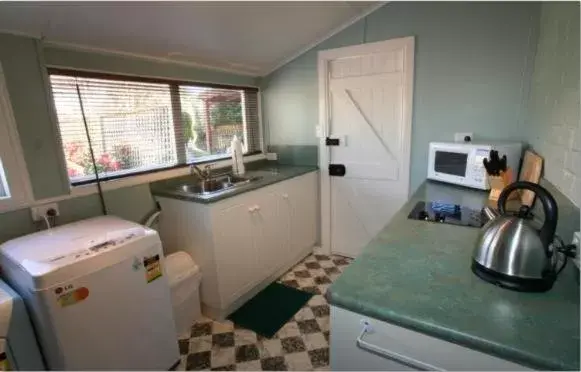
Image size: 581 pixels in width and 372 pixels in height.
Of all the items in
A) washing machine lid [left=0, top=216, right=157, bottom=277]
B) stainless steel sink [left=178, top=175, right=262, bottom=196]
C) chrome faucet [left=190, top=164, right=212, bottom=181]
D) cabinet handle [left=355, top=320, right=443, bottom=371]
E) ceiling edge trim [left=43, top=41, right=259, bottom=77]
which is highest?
ceiling edge trim [left=43, top=41, right=259, bottom=77]

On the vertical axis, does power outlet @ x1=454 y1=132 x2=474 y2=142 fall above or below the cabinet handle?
above

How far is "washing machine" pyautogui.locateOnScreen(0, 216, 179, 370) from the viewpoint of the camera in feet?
3.88

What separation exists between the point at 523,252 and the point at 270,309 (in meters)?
1.78

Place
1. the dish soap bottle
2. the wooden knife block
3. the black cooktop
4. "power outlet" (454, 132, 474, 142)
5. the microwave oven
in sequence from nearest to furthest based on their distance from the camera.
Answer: the black cooktop < the wooden knife block < the microwave oven < "power outlet" (454, 132, 474, 142) < the dish soap bottle

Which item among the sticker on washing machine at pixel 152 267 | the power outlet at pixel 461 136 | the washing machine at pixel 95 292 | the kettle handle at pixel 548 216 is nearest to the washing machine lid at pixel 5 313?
the washing machine at pixel 95 292

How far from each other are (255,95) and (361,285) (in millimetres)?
2634

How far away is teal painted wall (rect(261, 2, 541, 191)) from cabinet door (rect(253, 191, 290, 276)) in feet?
3.84

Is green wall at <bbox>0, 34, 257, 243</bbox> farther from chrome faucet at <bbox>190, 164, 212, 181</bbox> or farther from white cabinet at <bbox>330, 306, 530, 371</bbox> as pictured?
white cabinet at <bbox>330, 306, 530, 371</bbox>

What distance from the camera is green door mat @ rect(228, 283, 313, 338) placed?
2043mm

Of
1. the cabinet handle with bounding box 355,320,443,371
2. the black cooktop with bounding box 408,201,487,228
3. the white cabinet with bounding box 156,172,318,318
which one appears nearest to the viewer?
the cabinet handle with bounding box 355,320,443,371

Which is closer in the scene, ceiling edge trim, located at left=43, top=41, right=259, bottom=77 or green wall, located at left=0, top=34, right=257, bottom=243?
green wall, located at left=0, top=34, right=257, bottom=243

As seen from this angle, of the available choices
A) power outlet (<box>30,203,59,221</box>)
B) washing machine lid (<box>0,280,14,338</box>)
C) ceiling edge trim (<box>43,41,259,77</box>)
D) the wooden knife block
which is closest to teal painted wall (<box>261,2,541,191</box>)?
the wooden knife block

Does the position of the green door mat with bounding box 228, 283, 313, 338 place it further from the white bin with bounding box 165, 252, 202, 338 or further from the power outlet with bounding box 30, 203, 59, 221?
the power outlet with bounding box 30, 203, 59, 221

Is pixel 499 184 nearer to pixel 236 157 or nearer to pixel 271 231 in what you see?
pixel 271 231
